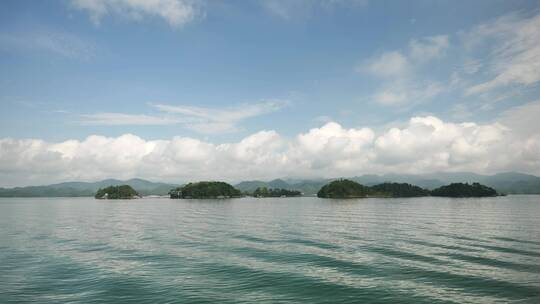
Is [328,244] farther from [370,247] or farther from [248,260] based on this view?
[248,260]

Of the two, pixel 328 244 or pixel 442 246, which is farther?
pixel 328 244

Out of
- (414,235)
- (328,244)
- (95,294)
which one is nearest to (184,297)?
(95,294)

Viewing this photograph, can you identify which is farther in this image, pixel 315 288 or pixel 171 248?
pixel 171 248

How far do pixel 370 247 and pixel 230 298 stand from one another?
27471 millimetres

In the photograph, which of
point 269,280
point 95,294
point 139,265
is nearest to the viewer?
point 95,294

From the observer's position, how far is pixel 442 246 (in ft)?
160

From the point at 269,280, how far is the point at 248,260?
910 cm

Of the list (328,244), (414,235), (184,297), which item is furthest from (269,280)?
(414,235)

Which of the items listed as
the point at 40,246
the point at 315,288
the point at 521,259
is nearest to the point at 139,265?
the point at 315,288

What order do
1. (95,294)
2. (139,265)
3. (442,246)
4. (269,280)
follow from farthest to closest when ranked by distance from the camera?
(442,246)
(139,265)
(269,280)
(95,294)

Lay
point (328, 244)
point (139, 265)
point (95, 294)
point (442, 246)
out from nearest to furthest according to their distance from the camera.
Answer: point (95, 294)
point (139, 265)
point (442, 246)
point (328, 244)

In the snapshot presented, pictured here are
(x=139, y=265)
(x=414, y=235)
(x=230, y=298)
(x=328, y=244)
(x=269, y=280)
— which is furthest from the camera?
(x=414, y=235)

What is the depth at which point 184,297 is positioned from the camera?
91.8 ft

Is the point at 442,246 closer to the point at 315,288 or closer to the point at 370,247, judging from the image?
the point at 370,247
